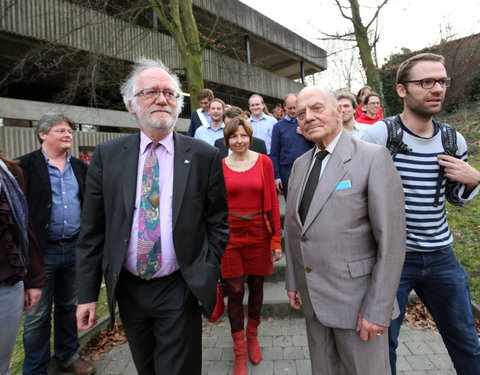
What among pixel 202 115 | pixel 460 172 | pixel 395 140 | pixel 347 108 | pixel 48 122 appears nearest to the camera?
pixel 460 172

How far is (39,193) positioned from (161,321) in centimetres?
183

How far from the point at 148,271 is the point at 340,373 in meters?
1.40

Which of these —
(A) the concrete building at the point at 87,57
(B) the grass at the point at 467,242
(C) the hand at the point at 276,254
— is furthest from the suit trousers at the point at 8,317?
(A) the concrete building at the point at 87,57

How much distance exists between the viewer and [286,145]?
4.98m

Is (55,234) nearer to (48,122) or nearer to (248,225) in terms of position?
(48,122)

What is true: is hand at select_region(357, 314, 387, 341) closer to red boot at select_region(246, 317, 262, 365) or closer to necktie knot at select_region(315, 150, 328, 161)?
necktie knot at select_region(315, 150, 328, 161)

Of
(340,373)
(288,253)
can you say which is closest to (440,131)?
(288,253)

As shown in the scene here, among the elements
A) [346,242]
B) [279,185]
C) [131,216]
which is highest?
[279,185]

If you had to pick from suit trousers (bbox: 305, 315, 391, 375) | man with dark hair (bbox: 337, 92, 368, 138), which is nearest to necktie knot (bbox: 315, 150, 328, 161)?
suit trousers (bbox: 305, 315, 391, 375)

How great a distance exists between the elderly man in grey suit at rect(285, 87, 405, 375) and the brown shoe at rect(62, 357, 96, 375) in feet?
7.62

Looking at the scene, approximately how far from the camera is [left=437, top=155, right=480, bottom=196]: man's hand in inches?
78.4

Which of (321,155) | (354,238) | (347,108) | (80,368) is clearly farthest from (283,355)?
(347,108)

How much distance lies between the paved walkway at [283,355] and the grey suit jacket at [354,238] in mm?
1651

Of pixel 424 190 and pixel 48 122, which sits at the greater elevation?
pixel 48 122
